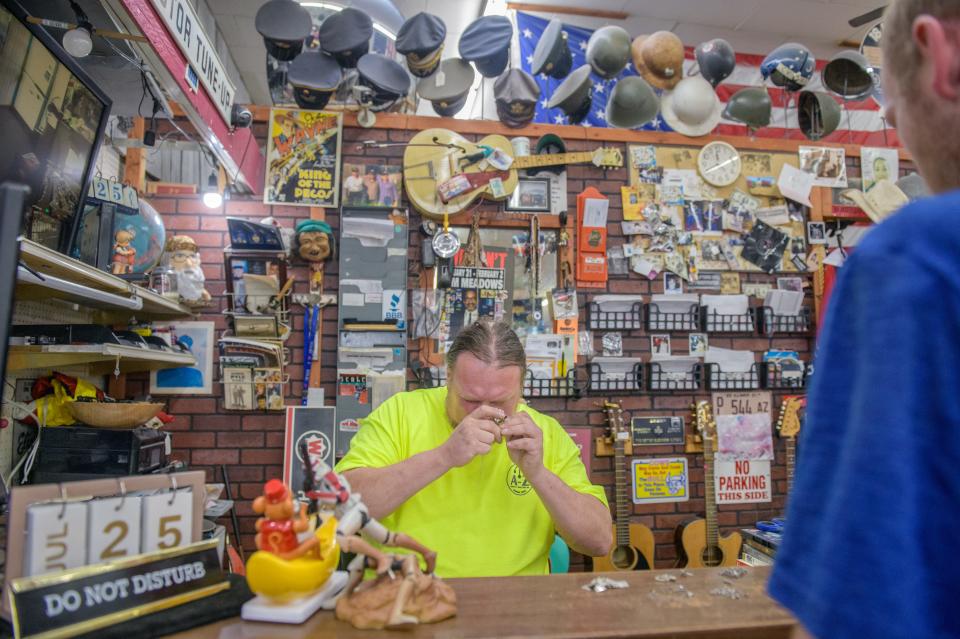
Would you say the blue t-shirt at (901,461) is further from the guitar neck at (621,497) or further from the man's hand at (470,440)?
the guitar neck at (621,497)

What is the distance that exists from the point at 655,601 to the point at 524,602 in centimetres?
28

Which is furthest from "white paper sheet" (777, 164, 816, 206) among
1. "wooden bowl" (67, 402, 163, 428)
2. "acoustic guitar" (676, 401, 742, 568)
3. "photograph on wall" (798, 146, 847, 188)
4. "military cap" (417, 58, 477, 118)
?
"wooden bowl" (67, 402, 163, 428)

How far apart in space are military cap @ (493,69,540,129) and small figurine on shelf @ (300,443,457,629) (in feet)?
9.73

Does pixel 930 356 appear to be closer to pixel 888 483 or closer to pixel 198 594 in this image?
pixel 888 483

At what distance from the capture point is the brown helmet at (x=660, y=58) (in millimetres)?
3842

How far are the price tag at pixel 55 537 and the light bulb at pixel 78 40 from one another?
1.77m

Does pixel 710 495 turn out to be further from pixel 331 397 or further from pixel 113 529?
pixel 113 529

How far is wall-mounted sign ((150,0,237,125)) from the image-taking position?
2.04 metres

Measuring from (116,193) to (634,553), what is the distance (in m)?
3.34

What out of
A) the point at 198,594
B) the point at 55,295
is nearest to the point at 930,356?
the point at 198,594

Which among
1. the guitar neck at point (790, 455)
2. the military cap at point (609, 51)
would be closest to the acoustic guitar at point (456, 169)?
Result: the military cap at point (609, 51)

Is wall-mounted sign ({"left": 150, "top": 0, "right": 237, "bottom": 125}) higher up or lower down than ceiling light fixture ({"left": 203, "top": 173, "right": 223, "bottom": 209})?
higher up

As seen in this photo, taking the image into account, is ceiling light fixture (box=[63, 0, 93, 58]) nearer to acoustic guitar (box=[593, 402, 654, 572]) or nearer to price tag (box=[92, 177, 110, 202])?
price tag (box=[92, 177, 110, 202])

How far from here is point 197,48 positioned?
2.36 meters
